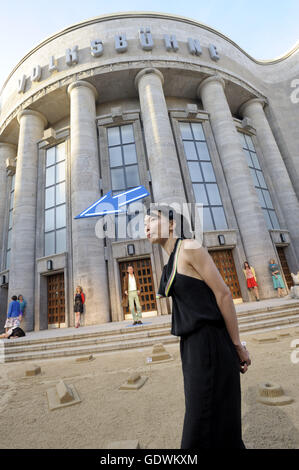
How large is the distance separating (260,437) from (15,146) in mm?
25353

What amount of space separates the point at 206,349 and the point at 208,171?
15418 mm

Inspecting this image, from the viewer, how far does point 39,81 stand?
16.7m

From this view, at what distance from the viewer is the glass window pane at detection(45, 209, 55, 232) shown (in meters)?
14.8

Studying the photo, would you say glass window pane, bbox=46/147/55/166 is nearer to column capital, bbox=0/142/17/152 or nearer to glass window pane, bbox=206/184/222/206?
column capital, bbox=0/142/17/152

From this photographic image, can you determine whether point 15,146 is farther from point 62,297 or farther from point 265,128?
point 265,128

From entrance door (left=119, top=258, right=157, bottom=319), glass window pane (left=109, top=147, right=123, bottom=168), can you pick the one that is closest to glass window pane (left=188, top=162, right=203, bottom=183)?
glass window pane (left=109, top=147, right=123, bottom=168)

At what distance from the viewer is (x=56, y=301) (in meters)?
13.5

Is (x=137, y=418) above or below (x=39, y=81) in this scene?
below

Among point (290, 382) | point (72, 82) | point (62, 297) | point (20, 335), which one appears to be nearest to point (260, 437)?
point (290, 382)

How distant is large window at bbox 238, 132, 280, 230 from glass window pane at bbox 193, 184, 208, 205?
4.55 metres

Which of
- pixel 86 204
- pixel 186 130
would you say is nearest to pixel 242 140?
pixel 186 130

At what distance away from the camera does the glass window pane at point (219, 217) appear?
46.4 feet

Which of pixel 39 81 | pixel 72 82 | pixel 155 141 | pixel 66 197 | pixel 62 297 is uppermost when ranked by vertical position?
pixel 39 81
